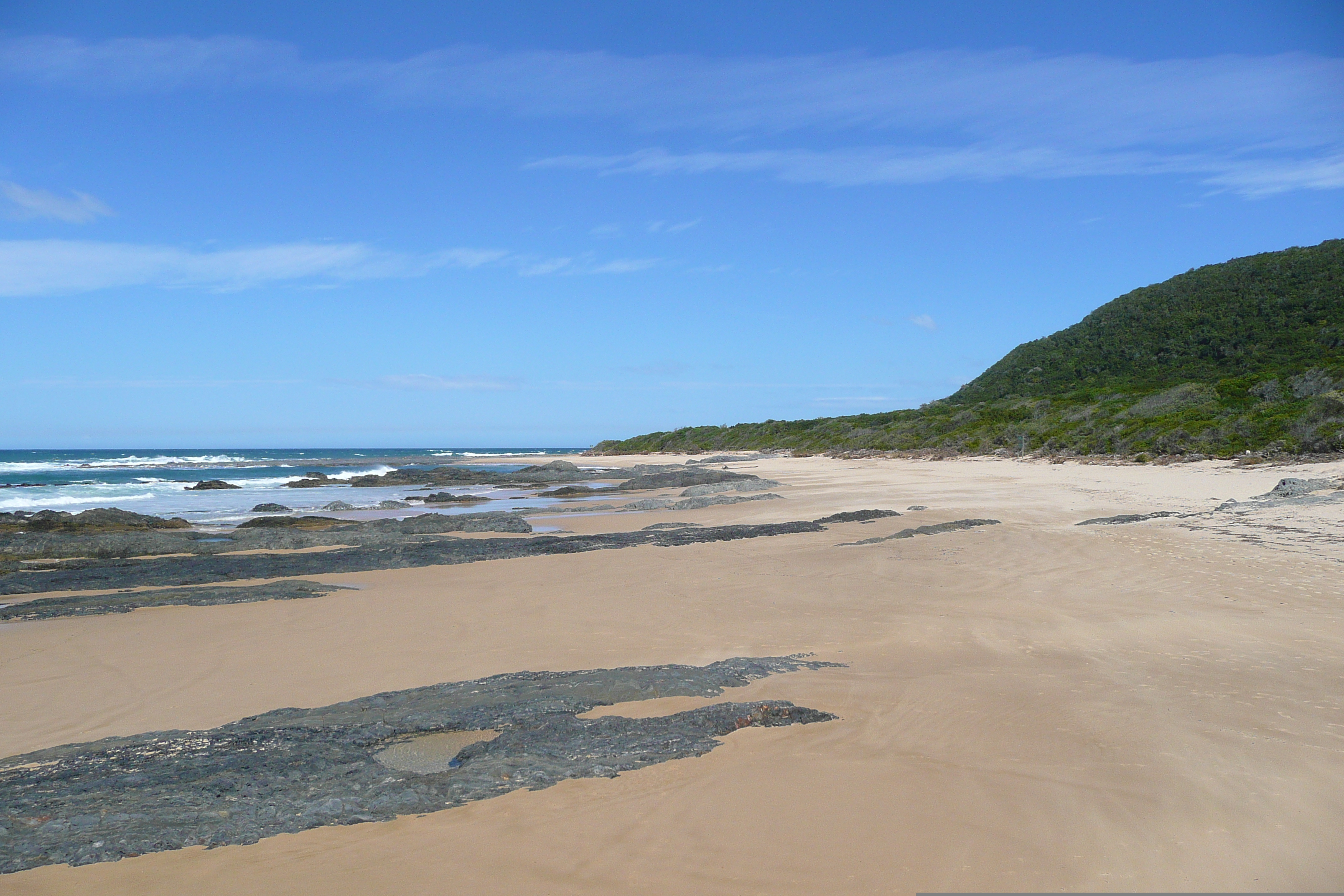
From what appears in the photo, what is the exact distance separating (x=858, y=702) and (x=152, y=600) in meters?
9.25

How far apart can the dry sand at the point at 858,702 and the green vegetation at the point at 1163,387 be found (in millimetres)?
18413

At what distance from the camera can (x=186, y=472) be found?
59.0 m

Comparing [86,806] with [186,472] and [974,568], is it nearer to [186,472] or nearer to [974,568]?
[974,568]

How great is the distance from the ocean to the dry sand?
15.1 metres

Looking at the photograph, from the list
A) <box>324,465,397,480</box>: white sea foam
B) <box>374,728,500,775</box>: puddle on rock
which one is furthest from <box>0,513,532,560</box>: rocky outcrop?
<box>324,465,397,480</box>: white sea foam

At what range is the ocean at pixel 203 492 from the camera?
25.1m

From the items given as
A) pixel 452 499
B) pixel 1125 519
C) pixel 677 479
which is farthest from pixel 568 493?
pixel 1125 519

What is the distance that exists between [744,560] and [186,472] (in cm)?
6212

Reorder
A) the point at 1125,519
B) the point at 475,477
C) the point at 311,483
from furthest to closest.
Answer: the point at 475,477
the point at 311,483
the point at 1125,519

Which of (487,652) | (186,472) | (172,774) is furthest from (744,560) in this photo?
(186,472)

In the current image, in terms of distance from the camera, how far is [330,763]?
421 centimetres

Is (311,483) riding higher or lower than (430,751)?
higher

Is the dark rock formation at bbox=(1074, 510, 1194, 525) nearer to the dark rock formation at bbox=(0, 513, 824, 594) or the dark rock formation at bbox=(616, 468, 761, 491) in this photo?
the dark rock formation at bbox=(0, 513, 824, 594)

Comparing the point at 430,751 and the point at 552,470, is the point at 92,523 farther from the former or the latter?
the point at 552,470
